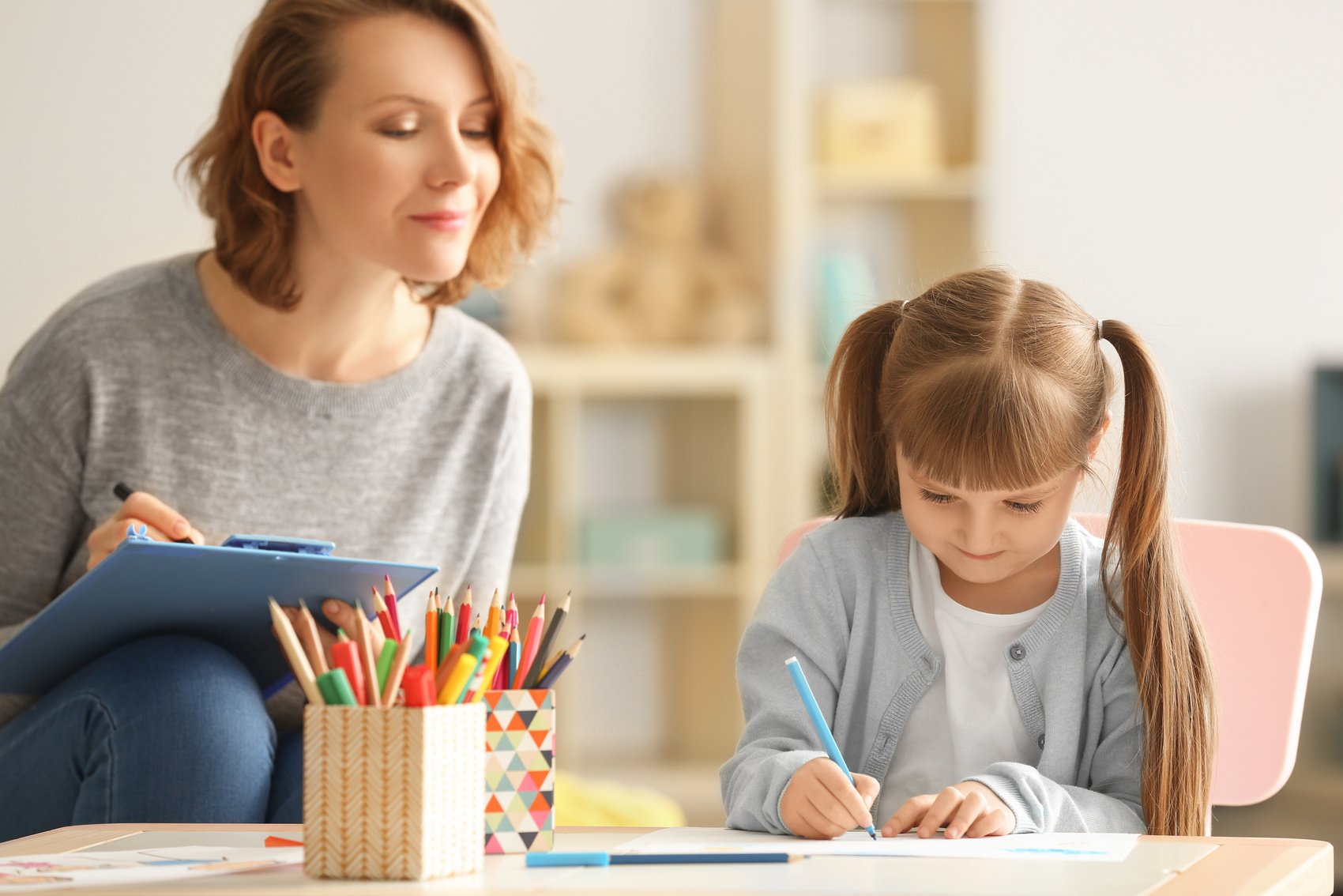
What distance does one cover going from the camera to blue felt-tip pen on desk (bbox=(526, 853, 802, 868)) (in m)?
0.79

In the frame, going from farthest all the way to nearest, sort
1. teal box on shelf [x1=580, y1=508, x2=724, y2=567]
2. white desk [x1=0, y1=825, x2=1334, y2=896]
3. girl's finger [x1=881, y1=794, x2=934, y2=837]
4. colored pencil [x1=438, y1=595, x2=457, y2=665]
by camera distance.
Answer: teal box on shelf [x1=580, y1=508, x2=724, y2=567]
girl's finger [x1=881, y1=794, x2=934, y2=837]
colored pencil [x1=438, y1=595, x2=457, y2=665]
white desk [x1=0, y1=825, x2=1334, y2=896]

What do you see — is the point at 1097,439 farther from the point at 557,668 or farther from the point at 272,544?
the point at 272,544

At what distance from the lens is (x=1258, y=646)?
1143 millimetres

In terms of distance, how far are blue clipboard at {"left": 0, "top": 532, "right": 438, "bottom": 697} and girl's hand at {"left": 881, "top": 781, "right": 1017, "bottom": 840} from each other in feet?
1.23

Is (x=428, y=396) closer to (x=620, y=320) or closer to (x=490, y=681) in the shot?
(x=490, y=681)

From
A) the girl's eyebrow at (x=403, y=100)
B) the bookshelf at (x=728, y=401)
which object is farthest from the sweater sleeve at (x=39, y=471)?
the bookshelf at (x=728, y=401)

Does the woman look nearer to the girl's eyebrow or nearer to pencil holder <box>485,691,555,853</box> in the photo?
the girl's eyebrow

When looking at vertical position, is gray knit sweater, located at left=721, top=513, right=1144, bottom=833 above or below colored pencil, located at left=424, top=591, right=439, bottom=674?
below

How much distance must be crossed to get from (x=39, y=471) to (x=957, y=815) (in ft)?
3.05

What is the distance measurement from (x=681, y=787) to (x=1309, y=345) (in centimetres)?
167

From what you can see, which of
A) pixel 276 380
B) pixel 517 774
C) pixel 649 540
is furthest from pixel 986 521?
pixel 649 540

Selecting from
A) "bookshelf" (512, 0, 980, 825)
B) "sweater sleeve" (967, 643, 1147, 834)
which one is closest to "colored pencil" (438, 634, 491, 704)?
"sweater sleeve" (967, 643, 1147, 834)

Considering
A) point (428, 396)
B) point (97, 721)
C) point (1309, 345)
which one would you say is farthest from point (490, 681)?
point (1309, 345)

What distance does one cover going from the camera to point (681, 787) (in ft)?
10.1
